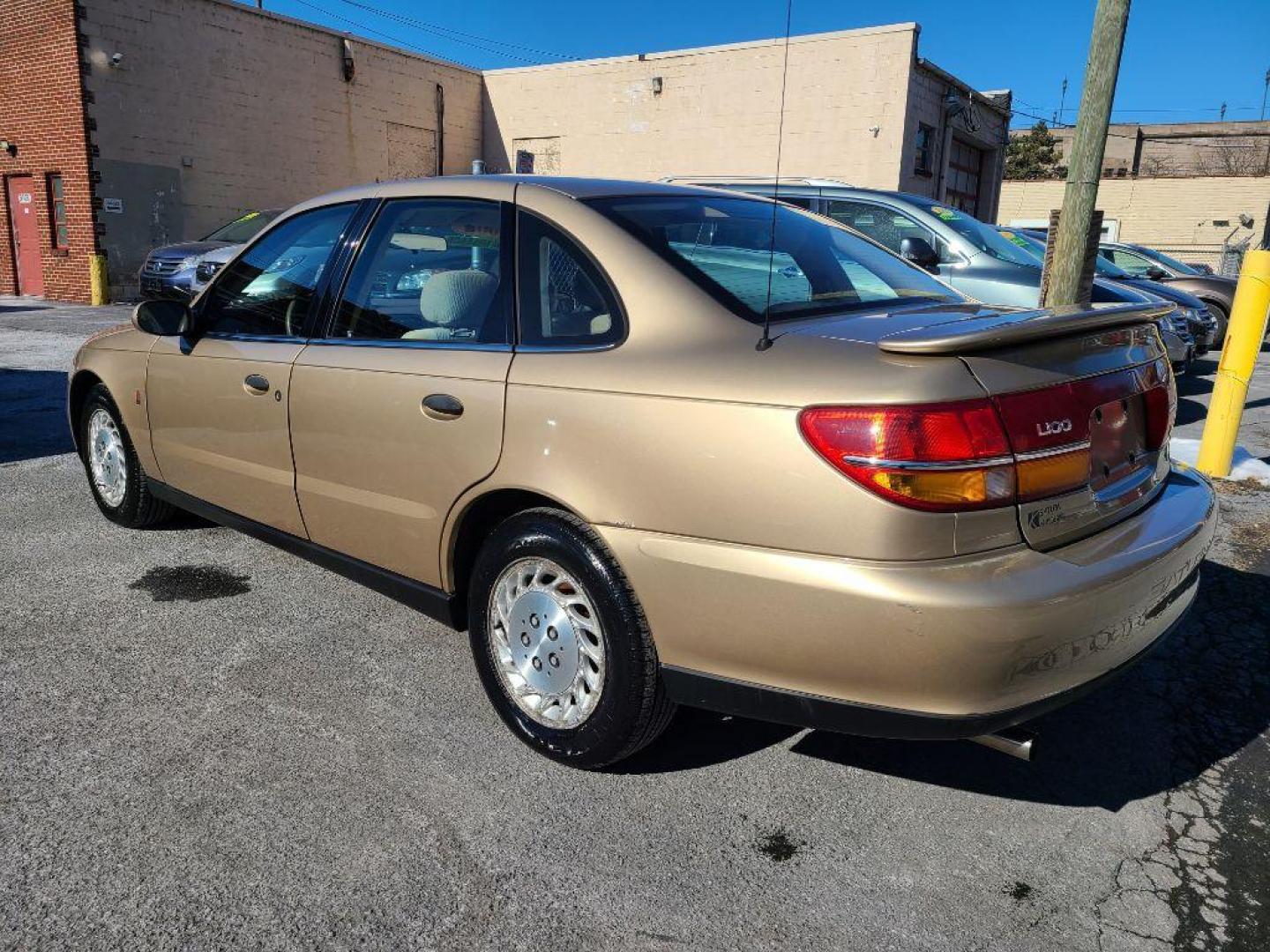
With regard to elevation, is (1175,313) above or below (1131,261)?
below

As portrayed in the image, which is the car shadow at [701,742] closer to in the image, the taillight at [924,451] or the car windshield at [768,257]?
the taillight at [924,451]

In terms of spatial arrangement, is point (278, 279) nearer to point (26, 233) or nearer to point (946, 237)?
point (946, 237)

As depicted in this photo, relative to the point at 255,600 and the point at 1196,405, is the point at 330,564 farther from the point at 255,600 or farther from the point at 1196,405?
the point at 1196,405

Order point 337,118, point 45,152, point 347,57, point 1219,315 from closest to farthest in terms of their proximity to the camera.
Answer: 1. point 1219,315
2. point 45,152
3. point 347,57
4. point 337,118

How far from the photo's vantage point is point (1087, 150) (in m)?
5.61

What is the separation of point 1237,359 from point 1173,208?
131ft

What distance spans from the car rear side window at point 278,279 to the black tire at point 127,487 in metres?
0.98

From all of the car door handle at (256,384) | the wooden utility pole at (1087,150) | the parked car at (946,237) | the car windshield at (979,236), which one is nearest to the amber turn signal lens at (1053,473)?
the car door handle at (256,384)

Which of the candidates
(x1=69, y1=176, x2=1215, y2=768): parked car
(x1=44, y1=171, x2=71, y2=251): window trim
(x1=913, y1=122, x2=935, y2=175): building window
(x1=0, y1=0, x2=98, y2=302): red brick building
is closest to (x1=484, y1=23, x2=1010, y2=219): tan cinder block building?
(x1=913, y1=122, x2=935, y2=175): building window

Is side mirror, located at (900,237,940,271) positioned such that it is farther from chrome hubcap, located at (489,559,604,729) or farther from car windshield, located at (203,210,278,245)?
car windshield, located at (203,210,278,245)

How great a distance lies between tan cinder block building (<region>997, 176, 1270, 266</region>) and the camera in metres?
38.1

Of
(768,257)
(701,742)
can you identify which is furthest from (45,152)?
(701,742)

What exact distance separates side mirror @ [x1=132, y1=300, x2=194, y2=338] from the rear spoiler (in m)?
2.93

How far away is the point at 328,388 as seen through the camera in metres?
3.27
